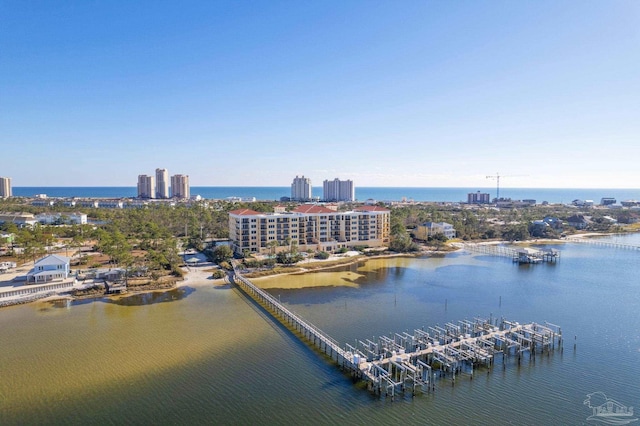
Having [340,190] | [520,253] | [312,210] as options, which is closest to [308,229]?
[312,210]

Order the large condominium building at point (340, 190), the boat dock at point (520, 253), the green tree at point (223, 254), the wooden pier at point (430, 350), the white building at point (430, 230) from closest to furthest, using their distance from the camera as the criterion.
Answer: the wooden pier at point (430, 350) → the green tree at point (223, 254) → the boat dock at point (520, 253) → the white building at point (430, 230) → the large condominium building at point (340, 190)

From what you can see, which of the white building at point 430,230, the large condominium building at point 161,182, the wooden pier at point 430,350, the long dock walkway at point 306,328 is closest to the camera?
the wooden pier at point 430,350

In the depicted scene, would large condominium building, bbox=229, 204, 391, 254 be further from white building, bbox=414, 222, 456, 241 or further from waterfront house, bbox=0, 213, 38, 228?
waterfront house, bbox=0, 213, 38, 228

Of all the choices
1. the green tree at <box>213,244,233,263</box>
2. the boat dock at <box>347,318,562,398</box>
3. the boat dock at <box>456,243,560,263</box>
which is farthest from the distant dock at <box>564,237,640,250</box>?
the green tree at <box>213,244,233,263</box>

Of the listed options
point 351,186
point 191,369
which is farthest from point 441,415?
point 351,186

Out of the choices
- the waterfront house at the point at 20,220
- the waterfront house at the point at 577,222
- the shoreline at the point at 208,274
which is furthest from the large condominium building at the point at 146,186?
the waterfront house at the point at 577,222

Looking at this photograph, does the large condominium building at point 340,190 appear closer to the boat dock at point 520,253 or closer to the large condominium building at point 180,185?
the large condominium building at point 180,185
